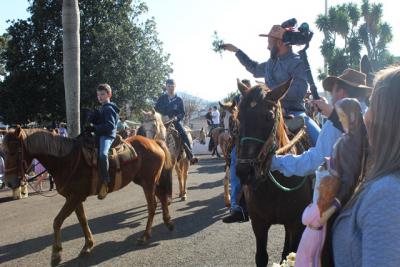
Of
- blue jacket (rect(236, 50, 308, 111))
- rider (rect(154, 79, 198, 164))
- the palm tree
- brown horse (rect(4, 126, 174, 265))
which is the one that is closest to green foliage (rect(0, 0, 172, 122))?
the palm tree

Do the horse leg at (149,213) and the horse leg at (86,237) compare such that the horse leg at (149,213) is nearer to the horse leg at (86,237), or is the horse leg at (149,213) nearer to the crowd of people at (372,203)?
the horse leg at (86,237)

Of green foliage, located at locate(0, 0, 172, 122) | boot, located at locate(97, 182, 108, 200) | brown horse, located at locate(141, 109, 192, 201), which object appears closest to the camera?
boot, located at locate(97, 182, 108, 200)

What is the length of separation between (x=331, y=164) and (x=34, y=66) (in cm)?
2499

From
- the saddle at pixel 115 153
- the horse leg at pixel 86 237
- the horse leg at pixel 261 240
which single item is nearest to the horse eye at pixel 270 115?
the horse leg at pixel 261 240

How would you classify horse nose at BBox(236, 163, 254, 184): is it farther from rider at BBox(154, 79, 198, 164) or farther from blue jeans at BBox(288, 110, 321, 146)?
rider at BBox(154, 79, 198, 164)

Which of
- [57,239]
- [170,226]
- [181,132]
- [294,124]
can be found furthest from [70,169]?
[181,132]

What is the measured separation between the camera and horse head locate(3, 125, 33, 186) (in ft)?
19.9

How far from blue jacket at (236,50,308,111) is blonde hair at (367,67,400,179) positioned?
326cm

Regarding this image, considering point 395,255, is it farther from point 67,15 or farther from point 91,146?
point 67,15

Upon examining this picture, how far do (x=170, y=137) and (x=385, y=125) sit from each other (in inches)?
361

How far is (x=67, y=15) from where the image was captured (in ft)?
41.6

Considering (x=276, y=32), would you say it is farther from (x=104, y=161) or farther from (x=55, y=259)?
(x=55, y=259)

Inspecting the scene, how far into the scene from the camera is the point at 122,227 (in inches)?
324

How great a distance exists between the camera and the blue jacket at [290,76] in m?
4.77
